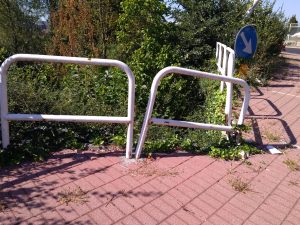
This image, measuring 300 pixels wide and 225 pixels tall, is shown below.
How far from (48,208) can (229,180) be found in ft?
6.76

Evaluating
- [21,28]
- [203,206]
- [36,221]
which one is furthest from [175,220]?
[21,28]

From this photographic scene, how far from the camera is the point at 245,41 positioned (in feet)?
16.3

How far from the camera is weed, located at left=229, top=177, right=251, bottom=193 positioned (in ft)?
11.9

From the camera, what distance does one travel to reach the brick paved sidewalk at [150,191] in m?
3.04

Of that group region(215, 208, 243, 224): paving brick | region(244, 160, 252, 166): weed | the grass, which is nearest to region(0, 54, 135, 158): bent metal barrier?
region(215, 208, 243, 224): paving brick

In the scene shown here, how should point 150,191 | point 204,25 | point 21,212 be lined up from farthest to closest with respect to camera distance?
point 204,25
point 150,191
point 21,212

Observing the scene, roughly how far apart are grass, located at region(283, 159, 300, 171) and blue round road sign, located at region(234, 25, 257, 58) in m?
1.72

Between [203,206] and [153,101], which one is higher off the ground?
[153,101]

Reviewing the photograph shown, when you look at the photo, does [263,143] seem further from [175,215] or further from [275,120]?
[175,215]

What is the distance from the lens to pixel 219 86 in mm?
7191

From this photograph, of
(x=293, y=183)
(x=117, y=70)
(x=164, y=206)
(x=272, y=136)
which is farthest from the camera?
(x=117, y=70)

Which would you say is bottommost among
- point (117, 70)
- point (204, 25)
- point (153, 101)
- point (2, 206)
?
point (2, 206)

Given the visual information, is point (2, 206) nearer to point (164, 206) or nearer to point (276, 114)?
point (164, 206)

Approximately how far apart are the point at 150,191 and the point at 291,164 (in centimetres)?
206
